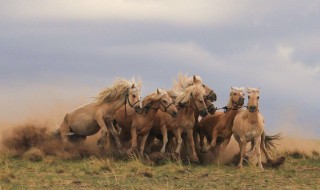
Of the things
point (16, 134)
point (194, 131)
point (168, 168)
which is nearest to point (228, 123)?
point (194, 131)

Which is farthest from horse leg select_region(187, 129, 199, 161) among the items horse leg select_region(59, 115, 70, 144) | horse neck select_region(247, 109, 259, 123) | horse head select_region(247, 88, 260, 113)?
horse leg select_region(59, 115, 70, 144)

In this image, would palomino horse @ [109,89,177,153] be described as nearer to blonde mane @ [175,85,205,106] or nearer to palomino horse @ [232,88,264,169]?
blonde mane @ [175,85,205,106]

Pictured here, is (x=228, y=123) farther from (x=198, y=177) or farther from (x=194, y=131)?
(x=198, y=177)

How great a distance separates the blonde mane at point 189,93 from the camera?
17781 millimetres

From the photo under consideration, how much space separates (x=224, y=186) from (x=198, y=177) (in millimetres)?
1527

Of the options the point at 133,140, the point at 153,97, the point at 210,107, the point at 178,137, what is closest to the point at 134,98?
the point at 153,97

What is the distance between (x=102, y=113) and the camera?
17922 millimetres

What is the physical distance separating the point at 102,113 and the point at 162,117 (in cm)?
177

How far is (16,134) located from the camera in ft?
65.8

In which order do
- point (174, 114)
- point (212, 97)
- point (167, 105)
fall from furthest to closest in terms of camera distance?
1. point (212, 97)
2. point (167, 105)
3. point (174, 114)

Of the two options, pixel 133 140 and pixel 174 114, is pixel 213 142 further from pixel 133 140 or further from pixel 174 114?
pixel 133 140

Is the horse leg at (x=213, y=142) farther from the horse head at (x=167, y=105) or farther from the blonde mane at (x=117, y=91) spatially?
the blonde mane at (x=117, y=91)

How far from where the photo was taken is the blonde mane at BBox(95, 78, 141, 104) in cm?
1797

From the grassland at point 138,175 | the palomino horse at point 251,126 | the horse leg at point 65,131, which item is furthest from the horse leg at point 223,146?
the horse leg at point 65,131
